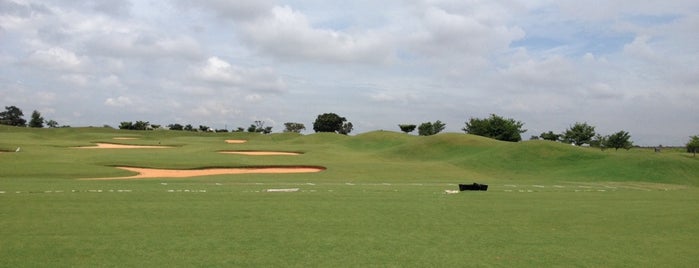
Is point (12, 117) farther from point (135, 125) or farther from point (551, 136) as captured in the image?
point (551, 136)

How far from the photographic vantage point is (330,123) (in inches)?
5714

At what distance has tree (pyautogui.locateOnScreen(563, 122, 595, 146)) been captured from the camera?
81.6m

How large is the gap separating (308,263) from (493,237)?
456 cm

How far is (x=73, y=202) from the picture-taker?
15.3 meters

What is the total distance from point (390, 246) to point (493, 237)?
8.34 feet

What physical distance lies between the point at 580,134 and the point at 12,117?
13203cm

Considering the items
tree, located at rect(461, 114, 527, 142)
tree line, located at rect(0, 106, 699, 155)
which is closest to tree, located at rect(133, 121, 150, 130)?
tree line, located at rect(0, 106, 699, 155)

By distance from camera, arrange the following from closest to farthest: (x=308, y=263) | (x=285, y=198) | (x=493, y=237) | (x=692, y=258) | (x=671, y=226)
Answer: (x=308, y=263), (x=692, y=258), (x=493, y=237), (x=671, y=226), (x=285, y=198)

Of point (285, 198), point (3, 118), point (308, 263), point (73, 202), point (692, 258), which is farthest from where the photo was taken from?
point (3, 118)

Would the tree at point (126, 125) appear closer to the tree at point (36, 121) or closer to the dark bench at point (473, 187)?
the tree at point (36, 121)

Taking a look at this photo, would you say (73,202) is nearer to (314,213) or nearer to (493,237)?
(314,213)

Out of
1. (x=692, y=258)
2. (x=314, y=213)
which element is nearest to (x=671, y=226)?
(x=692, y=258)

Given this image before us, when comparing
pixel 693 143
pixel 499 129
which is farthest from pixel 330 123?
pixel 693 143

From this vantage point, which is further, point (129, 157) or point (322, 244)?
point (129, 157)
